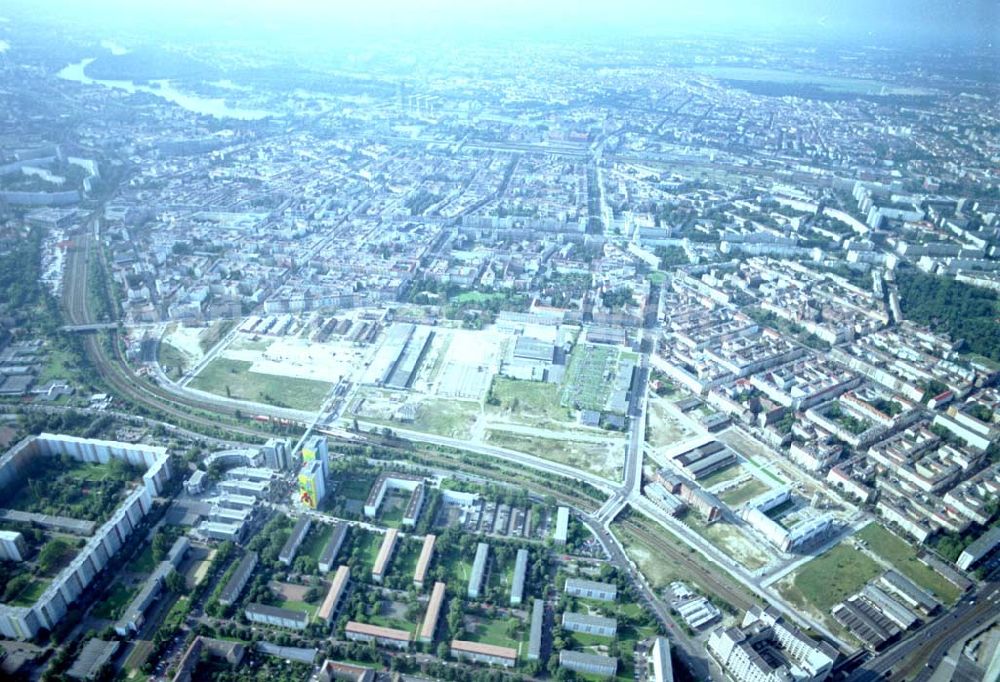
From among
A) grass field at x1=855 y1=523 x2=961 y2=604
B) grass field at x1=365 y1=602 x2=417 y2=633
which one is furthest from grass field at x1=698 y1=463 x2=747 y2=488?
grass field at x1=365 y1=602 x2=417 y2=633

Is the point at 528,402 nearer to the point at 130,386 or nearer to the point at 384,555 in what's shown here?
the point at 384,555

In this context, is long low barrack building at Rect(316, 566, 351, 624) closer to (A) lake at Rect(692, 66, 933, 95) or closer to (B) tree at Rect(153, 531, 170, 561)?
(B) tree at Rect(153, 531, 170, 561)

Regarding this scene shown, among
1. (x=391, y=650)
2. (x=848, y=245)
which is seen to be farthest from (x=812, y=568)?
(x=848, y=245)

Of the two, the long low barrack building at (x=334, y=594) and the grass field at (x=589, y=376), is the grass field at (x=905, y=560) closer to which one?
the grass field at (x=589, y=376)

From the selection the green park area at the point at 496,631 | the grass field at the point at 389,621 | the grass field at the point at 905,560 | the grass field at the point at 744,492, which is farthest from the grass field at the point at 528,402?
the grass field at the point at 905,560

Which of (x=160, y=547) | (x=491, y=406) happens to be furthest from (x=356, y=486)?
(x=491, y=406)

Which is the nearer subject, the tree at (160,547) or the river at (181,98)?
the tree at (160,547)
